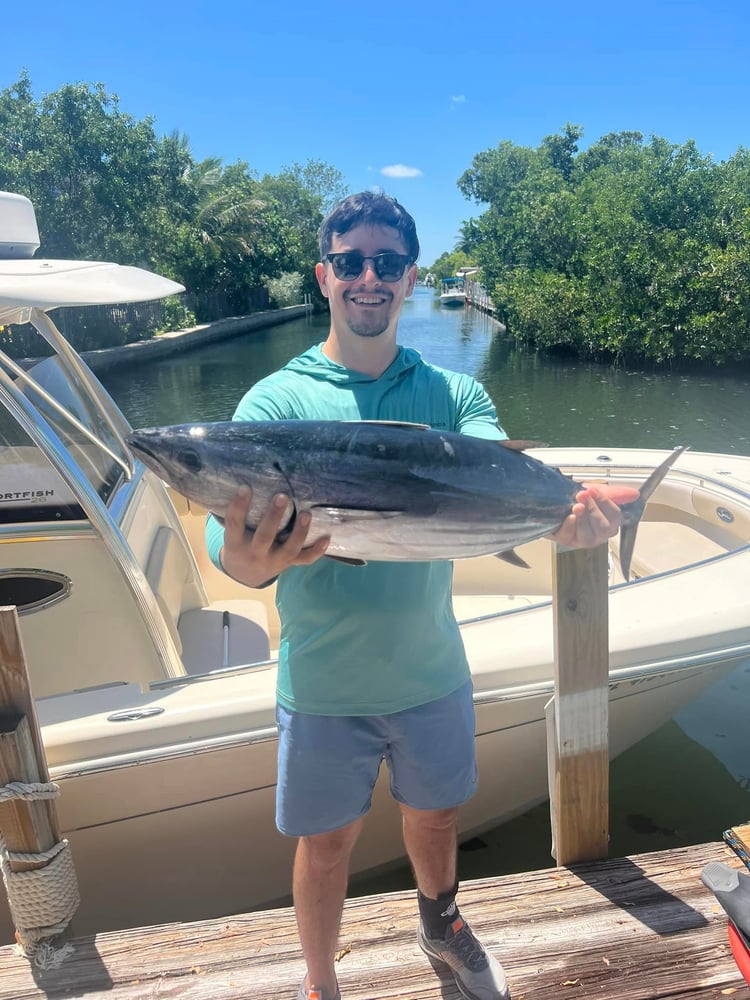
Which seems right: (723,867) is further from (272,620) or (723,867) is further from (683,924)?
(272,620)

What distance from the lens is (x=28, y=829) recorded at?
234cm

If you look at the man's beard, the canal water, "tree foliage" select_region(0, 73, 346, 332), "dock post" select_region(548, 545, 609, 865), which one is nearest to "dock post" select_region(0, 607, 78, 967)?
the man's beard

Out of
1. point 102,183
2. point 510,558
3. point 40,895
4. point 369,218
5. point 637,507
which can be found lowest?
point 40,895

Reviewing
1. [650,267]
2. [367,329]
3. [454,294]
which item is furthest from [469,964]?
[454,294]

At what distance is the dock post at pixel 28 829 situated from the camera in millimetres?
2254

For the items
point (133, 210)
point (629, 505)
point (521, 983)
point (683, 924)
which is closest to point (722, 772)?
point (683, 924)

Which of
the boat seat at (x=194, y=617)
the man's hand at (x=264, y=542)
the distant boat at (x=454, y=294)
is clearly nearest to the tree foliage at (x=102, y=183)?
the boat seat at (x=194, y=617)

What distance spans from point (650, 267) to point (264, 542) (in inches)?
964

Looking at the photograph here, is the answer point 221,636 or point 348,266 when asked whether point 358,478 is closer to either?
point 348,266

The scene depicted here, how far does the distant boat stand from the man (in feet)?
237

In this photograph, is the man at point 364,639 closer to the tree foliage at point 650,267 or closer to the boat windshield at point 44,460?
the boat windshield at point 44,460

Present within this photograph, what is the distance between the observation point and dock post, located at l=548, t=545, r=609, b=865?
2.38 meters

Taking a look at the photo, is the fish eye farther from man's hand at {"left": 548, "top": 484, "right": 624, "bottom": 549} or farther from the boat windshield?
the boat windshield

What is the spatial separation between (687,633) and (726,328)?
68.3ft
